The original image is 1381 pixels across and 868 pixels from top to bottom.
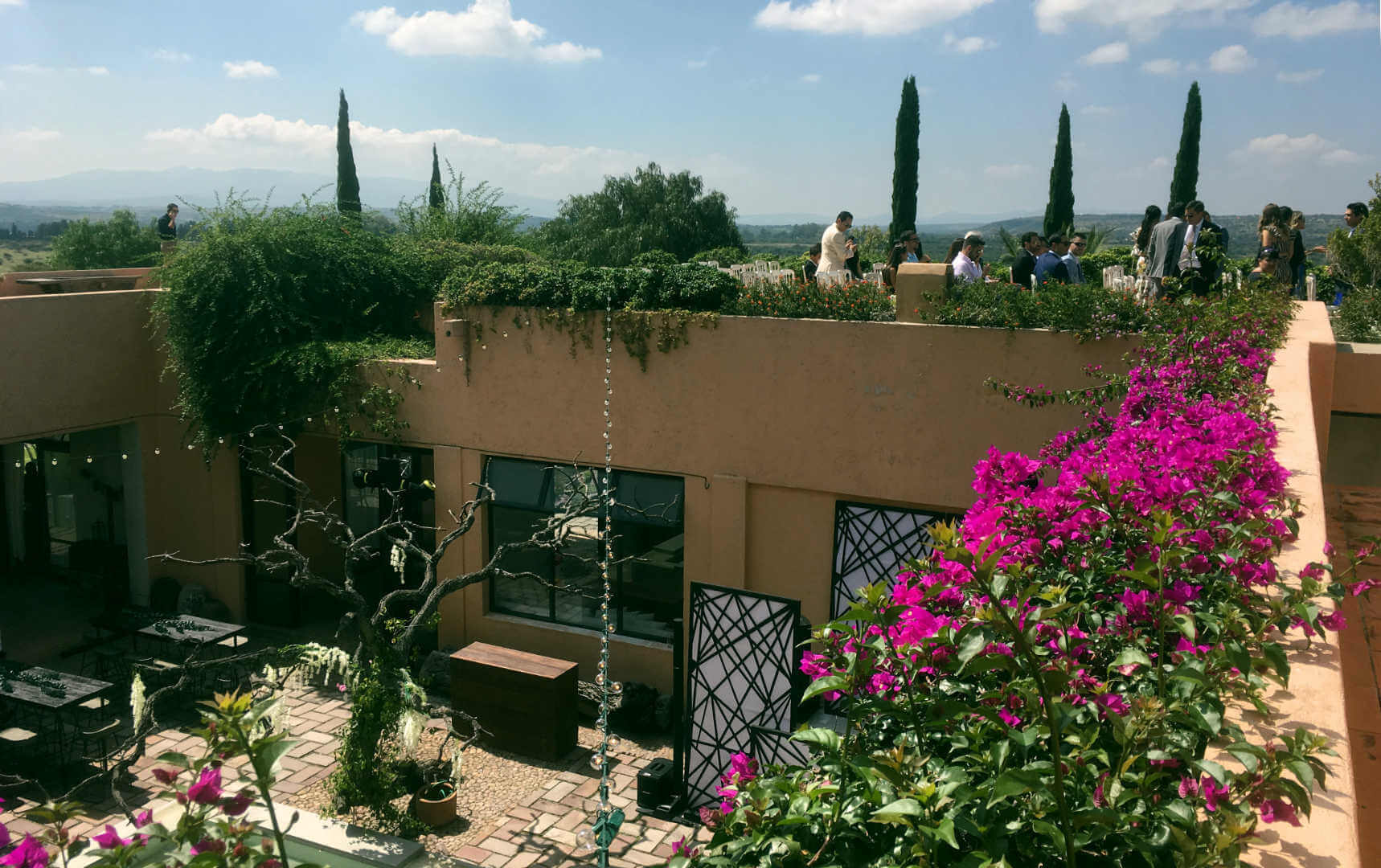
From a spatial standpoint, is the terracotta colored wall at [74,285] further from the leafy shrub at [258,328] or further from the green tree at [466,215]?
the green tree at [466,215]

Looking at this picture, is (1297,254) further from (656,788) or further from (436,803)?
(436,803)

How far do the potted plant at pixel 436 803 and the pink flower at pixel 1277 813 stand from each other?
366 inches

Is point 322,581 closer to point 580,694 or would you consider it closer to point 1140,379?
point 580,694

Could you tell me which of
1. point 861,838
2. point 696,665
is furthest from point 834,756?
point 696,665

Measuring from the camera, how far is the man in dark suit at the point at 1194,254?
10969 millimetres

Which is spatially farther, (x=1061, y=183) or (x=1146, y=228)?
(x=1061, y=183)

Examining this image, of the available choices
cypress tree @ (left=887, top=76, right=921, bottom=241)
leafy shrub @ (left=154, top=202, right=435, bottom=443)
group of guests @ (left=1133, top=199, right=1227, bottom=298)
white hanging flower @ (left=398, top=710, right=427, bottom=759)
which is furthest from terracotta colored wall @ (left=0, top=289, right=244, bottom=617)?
cypress tree @ (left=887, top=76, right=921, bottom=241)

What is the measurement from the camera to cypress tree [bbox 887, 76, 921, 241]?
122 ft

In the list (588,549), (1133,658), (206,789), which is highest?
(1133,658)

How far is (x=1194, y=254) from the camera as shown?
36.4 feet

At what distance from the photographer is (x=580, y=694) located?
12.6 m

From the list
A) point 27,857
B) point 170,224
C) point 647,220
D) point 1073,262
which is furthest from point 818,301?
point 647,220

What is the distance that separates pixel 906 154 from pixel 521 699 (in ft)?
98.4

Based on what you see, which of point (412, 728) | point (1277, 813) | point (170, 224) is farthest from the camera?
point (170, 224)
